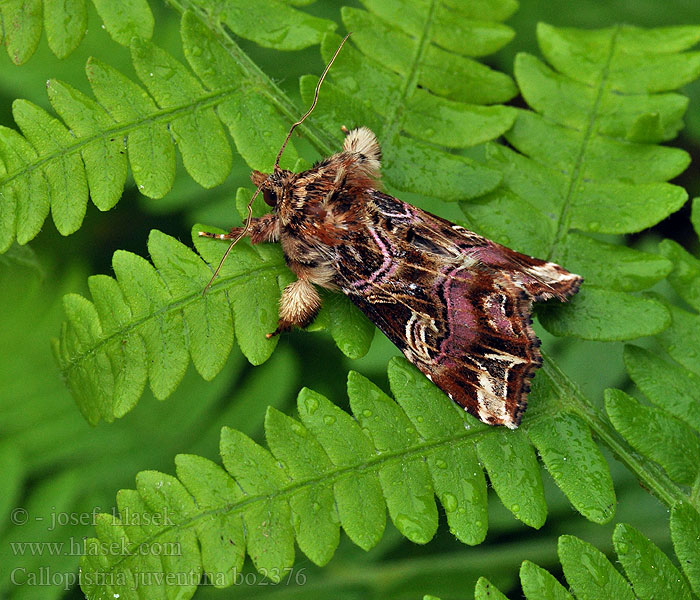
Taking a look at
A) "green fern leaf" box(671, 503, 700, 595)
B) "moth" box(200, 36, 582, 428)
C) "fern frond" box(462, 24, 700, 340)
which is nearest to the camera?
"green fern leaf" box(671, 503, 700, 595)

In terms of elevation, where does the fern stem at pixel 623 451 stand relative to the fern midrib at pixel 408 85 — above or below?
below

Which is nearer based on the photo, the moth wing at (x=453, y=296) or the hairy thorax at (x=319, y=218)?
the moth wing at (x=453, y=296)

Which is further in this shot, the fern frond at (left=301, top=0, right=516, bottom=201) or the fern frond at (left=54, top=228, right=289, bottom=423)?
the fern frond at (left=301, top=0, right=516, bottom=201)

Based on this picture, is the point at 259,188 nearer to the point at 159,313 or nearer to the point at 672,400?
the point at 159,313

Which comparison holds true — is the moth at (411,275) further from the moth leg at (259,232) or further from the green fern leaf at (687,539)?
the green fern leaf at (687,539)

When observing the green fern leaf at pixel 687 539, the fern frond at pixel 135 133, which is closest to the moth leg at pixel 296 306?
the fern frond at pixel 135 133

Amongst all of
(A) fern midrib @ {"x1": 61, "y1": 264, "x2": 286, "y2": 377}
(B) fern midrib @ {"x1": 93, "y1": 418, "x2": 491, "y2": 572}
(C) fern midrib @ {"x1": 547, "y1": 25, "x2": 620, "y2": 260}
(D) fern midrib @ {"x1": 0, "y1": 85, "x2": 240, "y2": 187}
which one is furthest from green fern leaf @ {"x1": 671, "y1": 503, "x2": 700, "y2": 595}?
(D) fern midrib @ {"x1": 0, "y1": 85, "x2": 240, "y2": 187}

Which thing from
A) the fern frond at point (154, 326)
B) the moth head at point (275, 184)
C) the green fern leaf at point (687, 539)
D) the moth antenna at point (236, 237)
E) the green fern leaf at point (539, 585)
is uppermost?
the moth head at point (275, 184)

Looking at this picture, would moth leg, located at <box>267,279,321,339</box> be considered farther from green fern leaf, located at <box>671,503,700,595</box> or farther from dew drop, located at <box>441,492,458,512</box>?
green fern leaf, located at <box>671,503,700,595</box>
